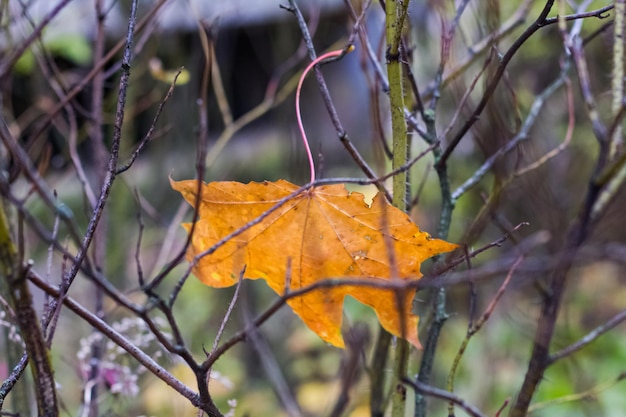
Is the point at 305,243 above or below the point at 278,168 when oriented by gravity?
below

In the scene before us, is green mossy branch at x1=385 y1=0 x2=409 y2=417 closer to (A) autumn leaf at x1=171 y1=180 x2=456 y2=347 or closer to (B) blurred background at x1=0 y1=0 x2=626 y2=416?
(A) autumn leaf at x1=171 y1=180 x2=456 y2=347

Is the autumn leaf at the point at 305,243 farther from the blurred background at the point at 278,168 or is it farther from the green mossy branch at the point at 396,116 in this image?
the blurred background at the point at 278,168

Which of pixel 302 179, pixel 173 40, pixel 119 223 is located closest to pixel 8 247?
pixel 302 179

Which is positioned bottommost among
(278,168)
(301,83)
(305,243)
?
(305,243)

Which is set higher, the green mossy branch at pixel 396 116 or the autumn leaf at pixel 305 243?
the green mossy branch at pixel 396 116

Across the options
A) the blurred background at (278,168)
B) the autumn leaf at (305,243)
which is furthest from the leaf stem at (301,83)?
the blurred background at (278,168)

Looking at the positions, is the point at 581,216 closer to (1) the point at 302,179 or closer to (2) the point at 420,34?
(1) the point at 302,179

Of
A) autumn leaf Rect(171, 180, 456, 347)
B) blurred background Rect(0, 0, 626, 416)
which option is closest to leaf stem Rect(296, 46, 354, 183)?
autumn leaf Rect(171, 180, 456, 347)

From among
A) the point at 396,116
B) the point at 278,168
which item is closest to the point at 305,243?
the point at 396,116

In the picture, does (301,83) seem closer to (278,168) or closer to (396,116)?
(396,116)
